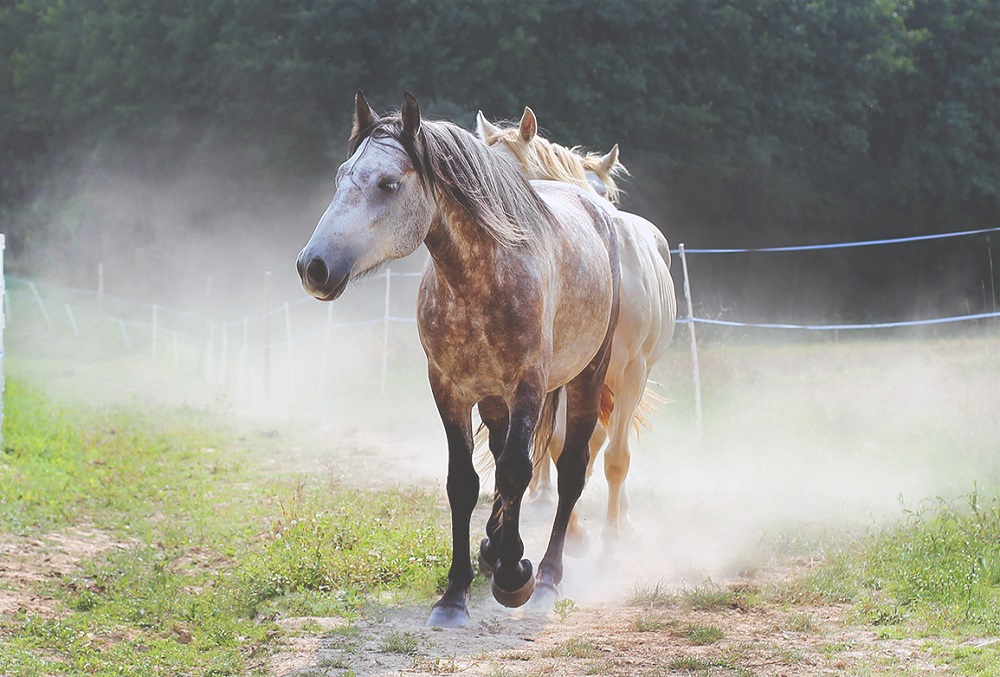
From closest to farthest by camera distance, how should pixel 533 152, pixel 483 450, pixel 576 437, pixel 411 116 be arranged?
pixel 411 116
pixel 576 437
pixel 533 152
pixel 483 450

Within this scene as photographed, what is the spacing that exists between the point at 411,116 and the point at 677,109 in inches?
733

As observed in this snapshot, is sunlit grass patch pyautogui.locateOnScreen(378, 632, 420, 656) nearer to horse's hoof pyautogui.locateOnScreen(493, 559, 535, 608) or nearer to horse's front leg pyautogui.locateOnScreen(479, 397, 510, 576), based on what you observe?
horse's hoof pyautogui.locateOnScreen(493, 559, 535, 608)

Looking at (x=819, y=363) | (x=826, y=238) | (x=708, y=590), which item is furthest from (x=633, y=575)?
(x=826, y=238)

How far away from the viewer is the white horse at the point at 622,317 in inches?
214

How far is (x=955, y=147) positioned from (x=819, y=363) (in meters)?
12.0

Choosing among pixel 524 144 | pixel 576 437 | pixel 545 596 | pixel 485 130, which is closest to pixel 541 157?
pixel 524 144

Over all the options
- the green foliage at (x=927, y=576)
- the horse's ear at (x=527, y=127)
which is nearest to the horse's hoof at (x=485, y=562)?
the green foliage at (x=927, y=576)

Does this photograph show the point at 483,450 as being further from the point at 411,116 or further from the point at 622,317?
the point at 411,116

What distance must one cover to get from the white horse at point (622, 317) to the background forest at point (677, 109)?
14244mm

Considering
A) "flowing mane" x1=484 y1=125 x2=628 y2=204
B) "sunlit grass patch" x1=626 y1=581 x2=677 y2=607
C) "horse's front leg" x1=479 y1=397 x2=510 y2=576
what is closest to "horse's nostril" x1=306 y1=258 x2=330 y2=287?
"horse's front leg" x1=479 y1=397 x2=510 y2=576

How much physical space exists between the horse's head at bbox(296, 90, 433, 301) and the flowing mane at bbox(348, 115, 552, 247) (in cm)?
1

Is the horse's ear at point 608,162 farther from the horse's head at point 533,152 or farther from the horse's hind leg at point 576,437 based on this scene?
the horse's hind leg at point 576,437

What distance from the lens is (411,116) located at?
3.71 m

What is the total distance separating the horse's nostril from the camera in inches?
131
